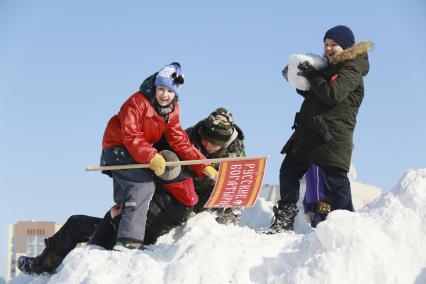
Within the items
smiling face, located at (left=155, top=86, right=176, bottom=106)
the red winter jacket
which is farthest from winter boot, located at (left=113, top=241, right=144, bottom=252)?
smiling face, located at (left=155, top=86, right=176, bottom=106)

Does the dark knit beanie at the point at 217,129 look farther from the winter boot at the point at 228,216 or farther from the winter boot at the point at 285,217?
the winter boot at the point at 285,217

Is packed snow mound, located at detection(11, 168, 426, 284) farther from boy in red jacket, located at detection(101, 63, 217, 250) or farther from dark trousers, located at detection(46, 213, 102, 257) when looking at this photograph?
dark trousers, located at detection(46, 213, 102, 257)

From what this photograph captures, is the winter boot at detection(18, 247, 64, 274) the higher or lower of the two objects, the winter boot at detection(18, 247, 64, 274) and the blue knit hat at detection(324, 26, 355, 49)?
the lower

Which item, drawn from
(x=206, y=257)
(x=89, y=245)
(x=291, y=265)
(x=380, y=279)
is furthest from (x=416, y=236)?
(x=89, y=245)

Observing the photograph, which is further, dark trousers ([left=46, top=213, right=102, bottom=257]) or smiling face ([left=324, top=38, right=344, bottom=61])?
smiling face ([left=324, top=38, right=344, bottom=61])

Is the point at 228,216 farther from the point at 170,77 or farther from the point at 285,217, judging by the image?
the point at 170,77

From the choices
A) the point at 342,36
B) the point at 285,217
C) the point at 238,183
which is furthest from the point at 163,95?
the point at 342,36

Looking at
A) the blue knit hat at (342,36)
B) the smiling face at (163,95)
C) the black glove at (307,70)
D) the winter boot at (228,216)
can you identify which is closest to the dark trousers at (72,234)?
the winter boot at (228,216)

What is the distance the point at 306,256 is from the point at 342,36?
2.14m

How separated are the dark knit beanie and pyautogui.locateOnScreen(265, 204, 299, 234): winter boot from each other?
0.67 metres

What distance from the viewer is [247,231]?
4680mm

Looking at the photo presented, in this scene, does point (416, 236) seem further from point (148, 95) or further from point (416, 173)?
point (148, 95)

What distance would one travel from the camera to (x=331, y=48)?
17.8 feet

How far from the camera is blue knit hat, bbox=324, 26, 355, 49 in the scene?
5398mm
